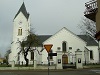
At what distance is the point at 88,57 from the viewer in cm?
6391

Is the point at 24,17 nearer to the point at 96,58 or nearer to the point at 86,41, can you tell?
the point at 86,41

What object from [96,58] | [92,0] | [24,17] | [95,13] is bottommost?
[96,58]

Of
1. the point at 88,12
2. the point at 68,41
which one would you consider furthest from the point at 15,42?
the point at 88,12

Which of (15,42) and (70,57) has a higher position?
(15,42)

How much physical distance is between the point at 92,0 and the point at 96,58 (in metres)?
46.9

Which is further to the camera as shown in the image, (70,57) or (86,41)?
(86,41)

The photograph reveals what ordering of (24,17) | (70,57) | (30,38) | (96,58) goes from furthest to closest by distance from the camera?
(24,17) < (96,58) < (70,57) < (30,38)

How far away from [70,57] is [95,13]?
41.8 metres

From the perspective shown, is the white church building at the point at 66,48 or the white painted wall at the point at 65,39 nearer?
the white church building at the point at 66,48

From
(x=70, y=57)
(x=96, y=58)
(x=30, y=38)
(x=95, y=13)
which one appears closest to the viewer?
(x=95, y=13)

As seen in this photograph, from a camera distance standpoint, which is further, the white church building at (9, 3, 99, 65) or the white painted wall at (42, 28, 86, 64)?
the white painted wall at (42, 28, 86, 64)

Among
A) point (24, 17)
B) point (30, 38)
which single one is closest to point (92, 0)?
point (30, 38)

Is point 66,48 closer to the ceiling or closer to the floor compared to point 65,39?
closer to the floor

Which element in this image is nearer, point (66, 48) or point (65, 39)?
point (66, 48)
